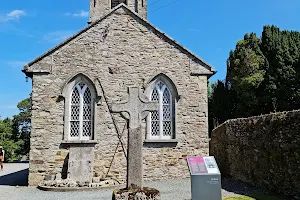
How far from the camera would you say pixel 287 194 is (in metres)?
8.62

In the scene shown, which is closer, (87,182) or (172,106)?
(87,182)

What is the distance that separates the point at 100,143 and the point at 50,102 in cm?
285

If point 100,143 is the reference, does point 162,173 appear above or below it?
below

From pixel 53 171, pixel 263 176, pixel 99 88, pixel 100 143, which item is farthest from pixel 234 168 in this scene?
pixel 53 171

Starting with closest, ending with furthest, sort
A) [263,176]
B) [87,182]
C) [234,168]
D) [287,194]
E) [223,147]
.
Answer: [287,194] → [263,176] → [87,182] → [234,168] → [223,147]

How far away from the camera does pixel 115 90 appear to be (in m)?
13.0

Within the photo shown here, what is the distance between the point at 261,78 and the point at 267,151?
67.8 ft

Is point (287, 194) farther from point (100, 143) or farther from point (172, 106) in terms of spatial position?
point (100, 143)

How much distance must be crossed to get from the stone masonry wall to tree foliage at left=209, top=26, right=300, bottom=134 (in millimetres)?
16168

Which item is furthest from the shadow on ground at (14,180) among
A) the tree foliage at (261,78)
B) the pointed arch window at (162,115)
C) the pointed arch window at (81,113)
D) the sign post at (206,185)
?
the tree foliage at (261,78)

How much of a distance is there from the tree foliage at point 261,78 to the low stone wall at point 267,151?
1609 centimetres

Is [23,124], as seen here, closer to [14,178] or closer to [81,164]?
[14,178]

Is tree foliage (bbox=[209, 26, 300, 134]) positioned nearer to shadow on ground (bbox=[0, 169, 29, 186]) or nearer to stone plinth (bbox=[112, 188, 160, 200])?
shadow on ground (bbox=[0, 169, 29, 186])

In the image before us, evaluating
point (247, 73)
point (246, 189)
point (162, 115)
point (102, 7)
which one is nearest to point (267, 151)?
point (246, 189)
